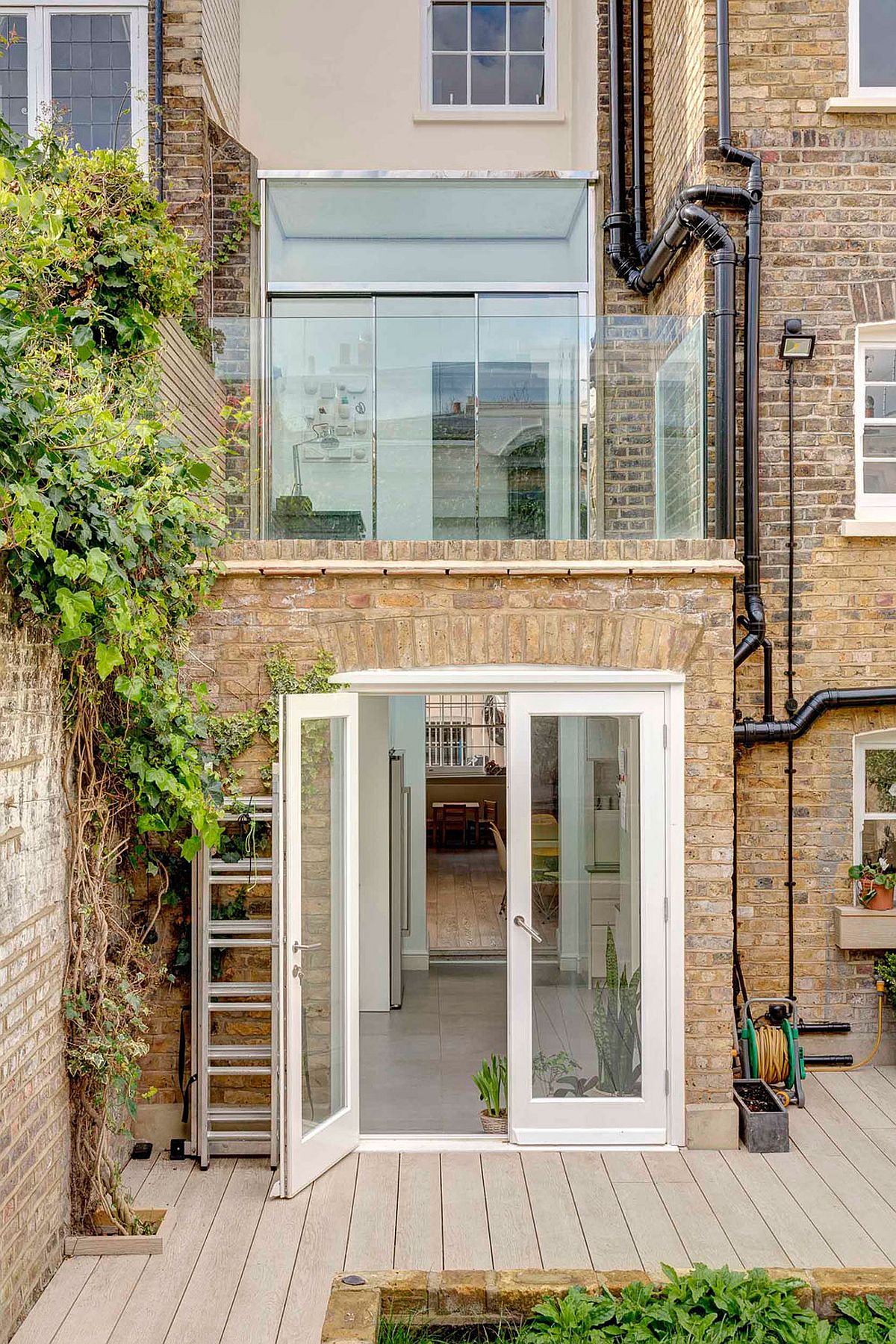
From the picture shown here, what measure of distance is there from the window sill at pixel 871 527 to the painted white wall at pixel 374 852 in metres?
3.43

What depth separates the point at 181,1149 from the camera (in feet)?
17.9

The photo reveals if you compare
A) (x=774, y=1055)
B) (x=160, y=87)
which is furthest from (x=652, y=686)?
(x=160, y=87)

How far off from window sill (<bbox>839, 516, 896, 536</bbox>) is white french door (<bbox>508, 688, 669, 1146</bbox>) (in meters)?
1.98

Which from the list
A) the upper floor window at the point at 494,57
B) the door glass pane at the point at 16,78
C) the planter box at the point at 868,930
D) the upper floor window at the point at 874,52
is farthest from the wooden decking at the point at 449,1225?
the upper floor window at the point at 494,57

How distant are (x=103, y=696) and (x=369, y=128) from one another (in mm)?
5627

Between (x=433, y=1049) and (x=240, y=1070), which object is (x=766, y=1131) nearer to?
(x=433, y=1049)

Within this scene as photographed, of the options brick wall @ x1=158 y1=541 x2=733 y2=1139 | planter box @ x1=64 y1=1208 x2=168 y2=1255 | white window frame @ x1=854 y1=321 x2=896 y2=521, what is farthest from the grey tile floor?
white window frame @ x1=854 y1=321 x2=896 y2=521

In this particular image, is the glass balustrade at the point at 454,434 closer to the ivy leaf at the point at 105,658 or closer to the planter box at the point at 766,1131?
the ivy leaf at the point at 105,658

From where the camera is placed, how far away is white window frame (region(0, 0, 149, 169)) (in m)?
7.39

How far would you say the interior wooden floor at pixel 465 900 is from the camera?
9.95 m

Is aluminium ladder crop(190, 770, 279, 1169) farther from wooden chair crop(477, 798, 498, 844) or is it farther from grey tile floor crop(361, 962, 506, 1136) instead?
wooden chair crop(477, 798, 498, 844)

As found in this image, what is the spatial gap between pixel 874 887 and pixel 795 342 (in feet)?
10.8

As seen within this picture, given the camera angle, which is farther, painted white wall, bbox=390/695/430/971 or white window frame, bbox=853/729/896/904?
painted white wall, bbox=390/695/430/971

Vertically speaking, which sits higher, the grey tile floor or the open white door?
the open white door
